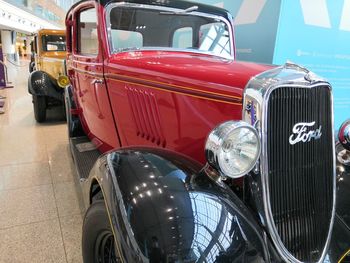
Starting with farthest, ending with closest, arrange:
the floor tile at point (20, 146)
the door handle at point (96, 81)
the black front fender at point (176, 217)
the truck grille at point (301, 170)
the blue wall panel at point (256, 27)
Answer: the floor tile at point (20, 146)
the blue wall panel at point (256, 27)
the door handle at point (96, 81)
the truck grille at point (301, 170)
the black front fender at point (176, 217)

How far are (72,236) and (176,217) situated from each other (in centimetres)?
144

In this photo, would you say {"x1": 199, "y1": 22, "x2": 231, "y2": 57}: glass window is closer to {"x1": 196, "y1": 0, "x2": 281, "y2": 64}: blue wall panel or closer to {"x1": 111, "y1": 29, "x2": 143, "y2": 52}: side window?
{"x1": 111, "y1": 29, "x2": 143, "y2": 52}: side window

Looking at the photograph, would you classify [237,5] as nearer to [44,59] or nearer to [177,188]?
[177,188]

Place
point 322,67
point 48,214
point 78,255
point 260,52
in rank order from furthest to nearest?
point 322,67 < point 260,52 < point 48,214 < point 78,255

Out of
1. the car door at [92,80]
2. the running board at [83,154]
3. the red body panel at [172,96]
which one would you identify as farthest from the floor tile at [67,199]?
the red body panel at [172,96]

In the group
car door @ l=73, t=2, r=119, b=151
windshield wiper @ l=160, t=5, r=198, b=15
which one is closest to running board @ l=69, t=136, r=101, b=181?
car door @ l=73, t=2, r=119, b=151

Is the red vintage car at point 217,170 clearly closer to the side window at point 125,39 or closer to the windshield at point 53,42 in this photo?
the side window at point 125,39

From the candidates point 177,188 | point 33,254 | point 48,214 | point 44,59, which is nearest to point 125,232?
point 177,188

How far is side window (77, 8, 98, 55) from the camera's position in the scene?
7.88ft

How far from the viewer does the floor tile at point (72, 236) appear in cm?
196

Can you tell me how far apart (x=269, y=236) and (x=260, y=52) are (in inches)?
109

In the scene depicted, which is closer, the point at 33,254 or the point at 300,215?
the point at 300,215

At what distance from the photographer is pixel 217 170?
118 cm

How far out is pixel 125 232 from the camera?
3.39 feet
